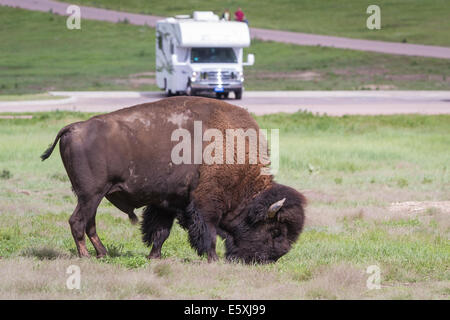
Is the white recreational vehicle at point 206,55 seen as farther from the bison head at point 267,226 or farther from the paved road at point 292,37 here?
the bison head at point 267,226

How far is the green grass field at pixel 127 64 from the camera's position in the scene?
42.1 meters

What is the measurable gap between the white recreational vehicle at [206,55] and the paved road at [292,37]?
2257 centimetres

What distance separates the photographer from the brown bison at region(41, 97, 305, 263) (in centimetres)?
861

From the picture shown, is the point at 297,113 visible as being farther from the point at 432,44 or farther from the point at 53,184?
the point at 432,44

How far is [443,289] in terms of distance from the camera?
25.7 feet

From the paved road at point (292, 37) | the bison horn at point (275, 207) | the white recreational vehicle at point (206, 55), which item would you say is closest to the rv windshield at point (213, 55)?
the white recreational vehicle at point (206, 55)

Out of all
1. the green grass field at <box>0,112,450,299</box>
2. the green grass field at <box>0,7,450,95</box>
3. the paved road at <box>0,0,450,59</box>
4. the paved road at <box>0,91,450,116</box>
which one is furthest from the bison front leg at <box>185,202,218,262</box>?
the paved road at <box>0,0,450,59</box>

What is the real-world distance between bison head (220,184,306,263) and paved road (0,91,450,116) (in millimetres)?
17542

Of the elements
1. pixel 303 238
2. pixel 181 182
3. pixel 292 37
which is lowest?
pixel 292 37

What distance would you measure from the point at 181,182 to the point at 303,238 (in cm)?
237

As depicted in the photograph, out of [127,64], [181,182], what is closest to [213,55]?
[127,64]

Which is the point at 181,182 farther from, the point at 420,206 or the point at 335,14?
the point at 335,14

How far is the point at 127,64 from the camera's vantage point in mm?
52906

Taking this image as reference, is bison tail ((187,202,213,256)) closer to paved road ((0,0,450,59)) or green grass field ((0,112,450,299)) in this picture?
green grass field ((0,112,450,299))
